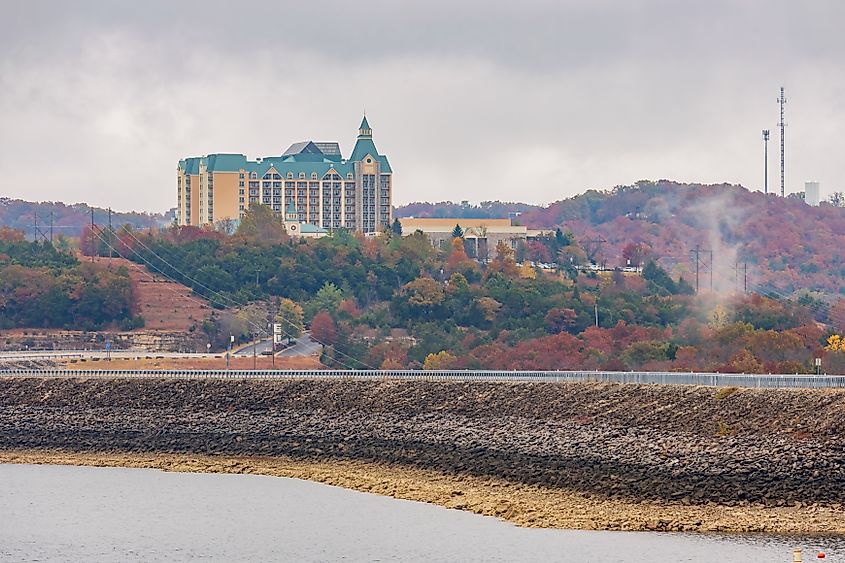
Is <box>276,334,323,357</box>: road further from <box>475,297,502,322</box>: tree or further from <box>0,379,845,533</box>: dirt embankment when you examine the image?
<box>0,379,845,533</box>: dirt embankment

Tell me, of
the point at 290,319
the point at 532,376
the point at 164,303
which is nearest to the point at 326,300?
the point at 290,319

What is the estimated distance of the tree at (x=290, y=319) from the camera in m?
159

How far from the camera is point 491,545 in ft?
205

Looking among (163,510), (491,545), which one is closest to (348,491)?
(163,510)

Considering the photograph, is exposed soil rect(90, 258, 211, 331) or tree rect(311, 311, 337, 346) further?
exposed soil rect(90, 258, 211, 331)

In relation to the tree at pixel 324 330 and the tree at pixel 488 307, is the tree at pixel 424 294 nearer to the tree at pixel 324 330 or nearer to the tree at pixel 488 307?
the tree at pixel 488 307

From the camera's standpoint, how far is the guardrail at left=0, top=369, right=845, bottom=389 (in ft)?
262

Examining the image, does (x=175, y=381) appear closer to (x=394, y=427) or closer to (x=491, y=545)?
(x=394, y=427)

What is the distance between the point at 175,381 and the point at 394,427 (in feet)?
56.2

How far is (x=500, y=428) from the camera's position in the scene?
8250 cm

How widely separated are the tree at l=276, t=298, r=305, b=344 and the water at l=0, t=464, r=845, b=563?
258 feet

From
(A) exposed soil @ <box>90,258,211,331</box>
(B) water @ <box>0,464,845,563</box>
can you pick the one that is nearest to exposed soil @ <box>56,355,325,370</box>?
(A) exposed soil @ <box>90,258,211,331</box>

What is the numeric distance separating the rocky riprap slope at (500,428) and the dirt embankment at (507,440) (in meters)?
0.09

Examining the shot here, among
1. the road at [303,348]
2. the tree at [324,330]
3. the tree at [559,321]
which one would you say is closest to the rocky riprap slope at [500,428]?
the road at [303,348]
